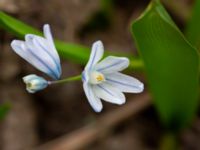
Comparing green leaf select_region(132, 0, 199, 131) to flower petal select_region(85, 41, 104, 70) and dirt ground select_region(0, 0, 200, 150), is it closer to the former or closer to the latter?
flower petal select_region(85, 41, 104, 70)

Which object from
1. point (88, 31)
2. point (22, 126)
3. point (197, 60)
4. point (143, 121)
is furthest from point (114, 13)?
point (197, 60)

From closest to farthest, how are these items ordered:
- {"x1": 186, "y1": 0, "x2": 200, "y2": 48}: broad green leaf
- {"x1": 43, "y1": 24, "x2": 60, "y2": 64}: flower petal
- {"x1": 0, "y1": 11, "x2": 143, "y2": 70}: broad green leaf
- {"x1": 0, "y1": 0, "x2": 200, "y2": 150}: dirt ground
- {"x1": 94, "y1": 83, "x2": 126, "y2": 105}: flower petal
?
{"x1": 43, "y1": 24, "x2": 60, "y2": 64}: flower petal → {"x1": 94, "y1": 83, "x2": 126, "y2": 105}: flower petal → {"x1": 0, "y1": 11, "x2": 143, "y2": 70}: broad green leaf → {"x1": 186, "y1": 0, "x2": 200, "y2": 48}: broad green leaf → {"x1": 0, "y1": 0, "x2": 200, "y2": 150}: dirt ground

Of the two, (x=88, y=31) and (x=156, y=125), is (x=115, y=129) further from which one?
(x=88, y=31)

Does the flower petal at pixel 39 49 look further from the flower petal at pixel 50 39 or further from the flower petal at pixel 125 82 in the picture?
the flower petal at pixel 125 82

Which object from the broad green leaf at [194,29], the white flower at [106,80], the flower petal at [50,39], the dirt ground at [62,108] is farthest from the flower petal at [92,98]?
the dirt ground at [62,108]

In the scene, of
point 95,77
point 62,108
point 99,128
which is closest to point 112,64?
point 95,77

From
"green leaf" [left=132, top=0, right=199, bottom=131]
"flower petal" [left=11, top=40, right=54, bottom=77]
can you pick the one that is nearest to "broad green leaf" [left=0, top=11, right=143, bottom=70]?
"green leaf" [left=132, top=0, right=199, bottom=131]

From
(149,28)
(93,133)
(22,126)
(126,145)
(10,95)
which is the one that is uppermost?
(149,28)
